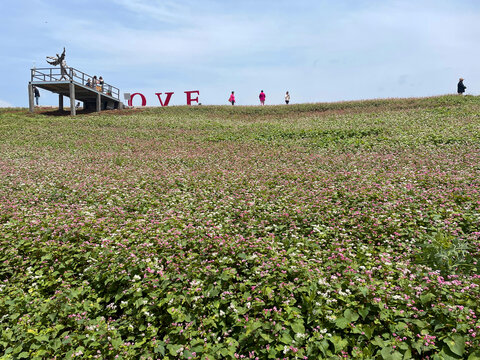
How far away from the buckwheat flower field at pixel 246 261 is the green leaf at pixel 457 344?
20 millimetres

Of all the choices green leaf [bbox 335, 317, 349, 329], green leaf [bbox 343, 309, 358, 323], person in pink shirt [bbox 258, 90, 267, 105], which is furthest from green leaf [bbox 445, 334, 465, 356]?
person in pink shirt [bbox 258, 90, 267, 105]

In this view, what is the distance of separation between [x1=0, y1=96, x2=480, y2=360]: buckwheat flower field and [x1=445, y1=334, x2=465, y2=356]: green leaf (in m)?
0.02

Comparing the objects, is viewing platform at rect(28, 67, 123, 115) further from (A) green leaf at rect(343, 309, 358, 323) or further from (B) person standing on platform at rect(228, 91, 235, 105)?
(A) green leaf at rect(343, 309, 358, 323)

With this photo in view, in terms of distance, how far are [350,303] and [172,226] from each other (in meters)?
4.29

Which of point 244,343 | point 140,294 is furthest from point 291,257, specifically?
point 140,294

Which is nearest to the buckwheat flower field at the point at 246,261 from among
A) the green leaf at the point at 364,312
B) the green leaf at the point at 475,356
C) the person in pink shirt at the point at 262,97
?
the green leaf at the point at 475,356

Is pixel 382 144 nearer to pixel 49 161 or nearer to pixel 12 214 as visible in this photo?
pixel 12 214

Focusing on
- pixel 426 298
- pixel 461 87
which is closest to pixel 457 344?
pixel 426 298

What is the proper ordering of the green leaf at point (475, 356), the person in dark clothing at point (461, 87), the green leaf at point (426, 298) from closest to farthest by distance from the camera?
1. the green leaf at point (475, 356)
2. the green leaf at point (426, 298)
3. the person in dark clothing at point (461, 87)

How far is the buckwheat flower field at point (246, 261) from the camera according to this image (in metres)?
3.95

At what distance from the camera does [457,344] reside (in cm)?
342

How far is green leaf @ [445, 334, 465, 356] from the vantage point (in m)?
3.36

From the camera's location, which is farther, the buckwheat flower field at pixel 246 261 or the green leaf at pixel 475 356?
the buckwheat flower field at pixel 246 261

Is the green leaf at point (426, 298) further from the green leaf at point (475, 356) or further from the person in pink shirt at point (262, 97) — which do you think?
the person in pink shirt at point (262, 97)
